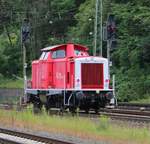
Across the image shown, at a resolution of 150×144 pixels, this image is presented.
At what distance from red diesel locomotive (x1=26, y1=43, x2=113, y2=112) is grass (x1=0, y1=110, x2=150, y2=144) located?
140 inches

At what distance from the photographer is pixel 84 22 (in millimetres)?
58438

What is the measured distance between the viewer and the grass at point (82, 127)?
15.8 meters

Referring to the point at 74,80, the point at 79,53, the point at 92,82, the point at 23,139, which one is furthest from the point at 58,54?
the point at 23,139

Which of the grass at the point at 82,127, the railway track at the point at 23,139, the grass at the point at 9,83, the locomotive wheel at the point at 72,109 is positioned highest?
the grass at the point at 9,83

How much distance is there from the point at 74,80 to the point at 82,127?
8.64 metres

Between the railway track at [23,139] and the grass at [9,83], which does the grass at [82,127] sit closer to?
the railway track at [23,139]

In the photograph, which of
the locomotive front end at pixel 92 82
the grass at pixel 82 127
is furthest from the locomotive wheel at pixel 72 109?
the grass at pixel 82 127

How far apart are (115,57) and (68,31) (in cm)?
1834

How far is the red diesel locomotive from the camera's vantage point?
2673 cm

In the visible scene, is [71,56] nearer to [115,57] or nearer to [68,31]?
[115,57]

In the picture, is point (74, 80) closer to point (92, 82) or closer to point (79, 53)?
point (92, 82)

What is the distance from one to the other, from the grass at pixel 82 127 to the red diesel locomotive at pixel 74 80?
3565 millimetres

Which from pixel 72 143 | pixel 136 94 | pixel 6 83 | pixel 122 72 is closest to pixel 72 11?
pixel 6 83

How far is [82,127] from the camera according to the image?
18.5m
